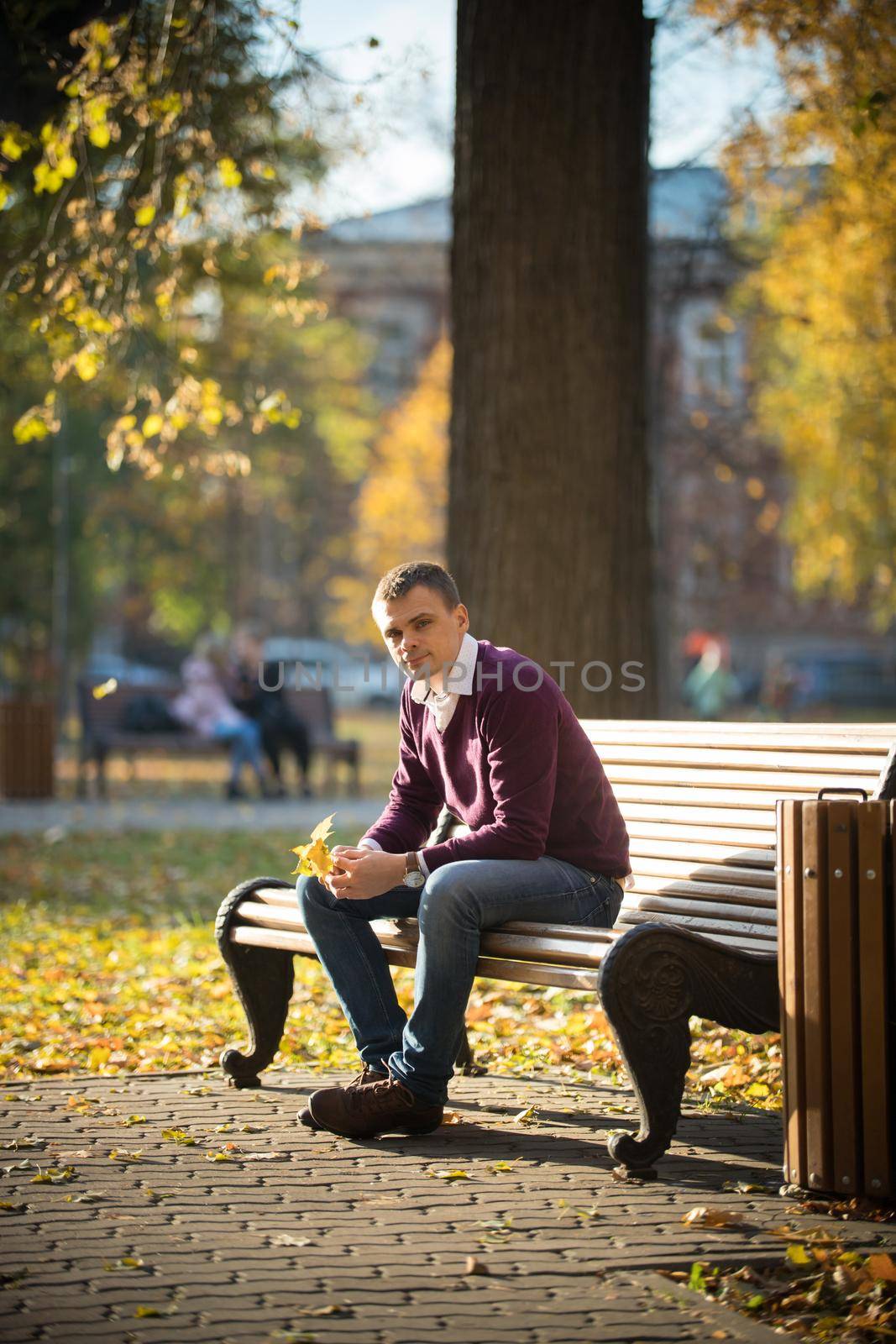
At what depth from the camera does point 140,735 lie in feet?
63.3

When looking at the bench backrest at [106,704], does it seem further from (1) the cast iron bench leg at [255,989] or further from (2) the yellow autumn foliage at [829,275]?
(1) the cast iron bench leg at [255,989]

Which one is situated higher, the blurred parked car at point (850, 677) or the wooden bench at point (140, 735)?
the blurred parked car at point (850, 677)

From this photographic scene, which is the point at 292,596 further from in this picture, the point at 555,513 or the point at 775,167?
the point at 555,513

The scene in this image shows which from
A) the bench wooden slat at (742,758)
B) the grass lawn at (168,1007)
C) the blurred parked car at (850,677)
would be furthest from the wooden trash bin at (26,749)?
the blurred parked car at (850,677)

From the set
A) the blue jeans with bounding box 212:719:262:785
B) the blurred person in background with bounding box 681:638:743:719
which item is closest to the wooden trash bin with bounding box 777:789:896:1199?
the blue jeans with bounding box 212:719:262:785

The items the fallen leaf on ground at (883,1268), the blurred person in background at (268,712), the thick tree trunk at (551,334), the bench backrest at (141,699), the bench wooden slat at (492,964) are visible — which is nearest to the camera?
the fallen leaf on ground at (883,1268)

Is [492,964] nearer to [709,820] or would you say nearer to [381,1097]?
[381,1097]

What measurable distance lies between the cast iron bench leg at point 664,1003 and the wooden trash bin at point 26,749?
1376 centimetres

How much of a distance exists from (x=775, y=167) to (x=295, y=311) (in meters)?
4.74

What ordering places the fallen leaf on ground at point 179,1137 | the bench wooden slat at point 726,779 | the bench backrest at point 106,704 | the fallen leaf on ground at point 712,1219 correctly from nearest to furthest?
the fallen leaf on ground at point 712,1219 → the bench wooden slat at point 726,779 → the fallen leaf on ground at point 179,1137 → the bench backrest at point 106,704

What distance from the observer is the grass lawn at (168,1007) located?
20.1 feet

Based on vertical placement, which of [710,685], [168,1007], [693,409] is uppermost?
[693,409]

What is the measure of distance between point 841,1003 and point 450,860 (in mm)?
1261

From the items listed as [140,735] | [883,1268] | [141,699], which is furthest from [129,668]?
[883,1268]
